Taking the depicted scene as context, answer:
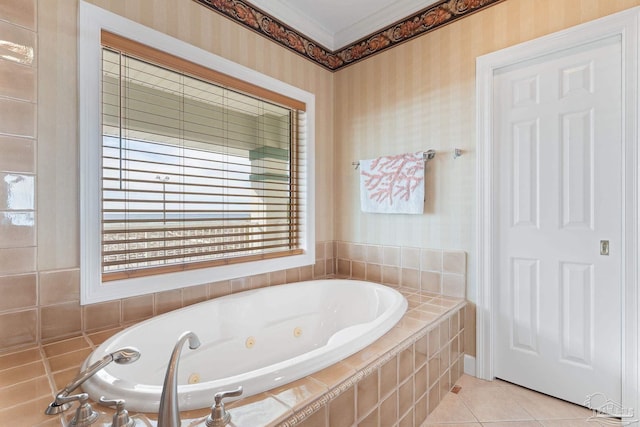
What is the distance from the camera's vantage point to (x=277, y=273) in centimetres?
231

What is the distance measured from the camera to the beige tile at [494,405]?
161cm

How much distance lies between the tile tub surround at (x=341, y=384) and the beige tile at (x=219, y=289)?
0.58 meters

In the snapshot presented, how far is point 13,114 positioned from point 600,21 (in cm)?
283

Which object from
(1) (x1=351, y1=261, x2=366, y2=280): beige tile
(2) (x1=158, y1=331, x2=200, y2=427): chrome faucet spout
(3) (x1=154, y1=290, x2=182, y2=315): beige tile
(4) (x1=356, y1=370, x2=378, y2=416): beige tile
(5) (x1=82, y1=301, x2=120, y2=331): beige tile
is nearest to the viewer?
(2) (x1=158, y1=331, x2=200, y2=427): chrome faucet spout

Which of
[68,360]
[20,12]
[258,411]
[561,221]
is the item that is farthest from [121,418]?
[561,221]

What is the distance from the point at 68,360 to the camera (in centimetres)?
121

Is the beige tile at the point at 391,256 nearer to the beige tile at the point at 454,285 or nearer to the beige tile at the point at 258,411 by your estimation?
the beige tile at the point at 454,285

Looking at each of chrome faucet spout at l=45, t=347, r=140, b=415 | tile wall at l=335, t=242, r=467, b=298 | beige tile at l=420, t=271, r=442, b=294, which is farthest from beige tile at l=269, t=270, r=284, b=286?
chrome faucet spout at l=45, t=347, r=140, b=415

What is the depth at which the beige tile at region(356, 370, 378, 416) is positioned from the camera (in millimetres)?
1119

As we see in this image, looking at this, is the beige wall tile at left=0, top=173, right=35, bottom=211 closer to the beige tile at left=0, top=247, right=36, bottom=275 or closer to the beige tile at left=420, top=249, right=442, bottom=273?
the beige tile at left=0, top=247, right=36, bottom=275

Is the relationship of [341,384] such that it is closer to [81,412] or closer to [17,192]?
[81,412]

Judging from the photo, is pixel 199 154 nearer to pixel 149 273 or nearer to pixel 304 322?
pixel 149 273

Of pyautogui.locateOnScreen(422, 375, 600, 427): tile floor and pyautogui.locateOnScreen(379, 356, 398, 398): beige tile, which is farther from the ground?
pyautogui.locateOnScreen(379, 356, 398, 398): beige tile

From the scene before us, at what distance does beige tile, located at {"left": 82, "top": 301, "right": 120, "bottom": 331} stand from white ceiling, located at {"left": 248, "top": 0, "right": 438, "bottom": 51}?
2.14m
